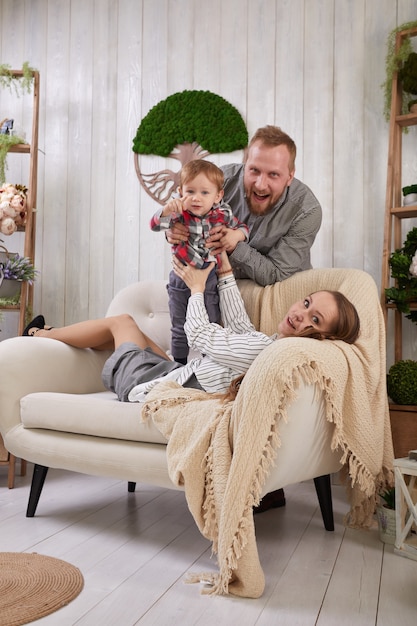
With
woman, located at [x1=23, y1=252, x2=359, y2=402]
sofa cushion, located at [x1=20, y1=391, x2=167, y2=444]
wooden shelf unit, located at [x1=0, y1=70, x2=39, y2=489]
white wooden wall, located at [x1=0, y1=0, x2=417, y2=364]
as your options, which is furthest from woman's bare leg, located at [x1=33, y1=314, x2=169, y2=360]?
white wooden wall, located at [x1=0, y1=0, x2=417, y2=364]

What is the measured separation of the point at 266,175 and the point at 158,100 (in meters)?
1.21

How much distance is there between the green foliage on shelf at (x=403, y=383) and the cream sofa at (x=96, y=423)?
532mm

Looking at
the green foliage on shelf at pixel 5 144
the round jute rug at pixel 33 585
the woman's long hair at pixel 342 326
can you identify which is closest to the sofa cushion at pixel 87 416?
the woman's long hair at pixel 342 326

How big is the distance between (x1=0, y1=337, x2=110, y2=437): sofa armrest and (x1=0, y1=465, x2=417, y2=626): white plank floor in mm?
404

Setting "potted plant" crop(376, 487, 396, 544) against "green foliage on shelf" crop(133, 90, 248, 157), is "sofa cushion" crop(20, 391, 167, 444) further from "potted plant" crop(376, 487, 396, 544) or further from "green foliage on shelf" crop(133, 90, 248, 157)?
"green foliage on shelf" crop(133, 90, 248, 157)

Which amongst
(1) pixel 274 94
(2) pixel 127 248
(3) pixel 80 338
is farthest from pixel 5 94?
(3) pixel 80 338

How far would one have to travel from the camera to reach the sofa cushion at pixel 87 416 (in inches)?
76.3

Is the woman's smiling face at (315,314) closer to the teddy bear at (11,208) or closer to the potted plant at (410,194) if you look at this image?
the potted plant at (410,194)

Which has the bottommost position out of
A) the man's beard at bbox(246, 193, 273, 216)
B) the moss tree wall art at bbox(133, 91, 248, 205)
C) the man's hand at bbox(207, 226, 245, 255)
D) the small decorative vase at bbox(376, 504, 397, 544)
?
the small decorative vase at bbox(376, 504, 397, 544)

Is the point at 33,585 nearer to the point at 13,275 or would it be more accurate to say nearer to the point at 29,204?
the point at 13,275

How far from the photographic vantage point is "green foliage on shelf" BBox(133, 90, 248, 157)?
10.7 feet

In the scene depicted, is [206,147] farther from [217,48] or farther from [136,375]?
[136,375]

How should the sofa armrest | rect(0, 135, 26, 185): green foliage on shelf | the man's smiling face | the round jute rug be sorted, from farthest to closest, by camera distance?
rect(0, 135, 26, 185): green foliage on shelf, the man's smiling face, the sofa armrest, the round jute rug

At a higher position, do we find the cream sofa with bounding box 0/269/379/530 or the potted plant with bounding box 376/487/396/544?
the cream sofa with bounding box 0/269/379/530
